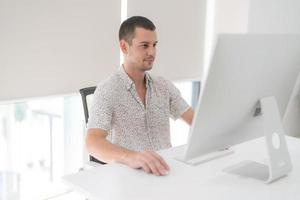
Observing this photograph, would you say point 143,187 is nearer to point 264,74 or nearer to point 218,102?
point 218,102

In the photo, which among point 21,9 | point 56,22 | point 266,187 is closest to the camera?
point 266,187

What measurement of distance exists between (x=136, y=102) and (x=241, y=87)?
2.56 ft

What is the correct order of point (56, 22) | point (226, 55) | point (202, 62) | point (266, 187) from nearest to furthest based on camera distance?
point (226, 55) → point (266, 187) → point (56, 22) → point (202, 62)

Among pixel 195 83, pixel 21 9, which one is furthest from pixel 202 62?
pixel 21 9

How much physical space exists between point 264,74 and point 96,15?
4.94 ft

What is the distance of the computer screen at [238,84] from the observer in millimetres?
990

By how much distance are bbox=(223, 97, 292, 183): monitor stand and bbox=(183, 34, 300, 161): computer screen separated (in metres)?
0.04

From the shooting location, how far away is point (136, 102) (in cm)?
178

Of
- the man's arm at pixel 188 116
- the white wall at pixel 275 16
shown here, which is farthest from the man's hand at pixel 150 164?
the white wall at pixel 275 16

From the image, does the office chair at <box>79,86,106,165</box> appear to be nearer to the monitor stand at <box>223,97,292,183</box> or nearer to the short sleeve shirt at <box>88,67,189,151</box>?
the short sleeve shirt at <box>88,67,189,151</box>

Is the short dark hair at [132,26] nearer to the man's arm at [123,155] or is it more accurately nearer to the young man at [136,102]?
the young man at [136,102]

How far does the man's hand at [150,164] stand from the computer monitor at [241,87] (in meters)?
0.10

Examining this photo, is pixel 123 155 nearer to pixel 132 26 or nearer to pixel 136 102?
pixel 136 102

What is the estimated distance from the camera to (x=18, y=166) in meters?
2.38
